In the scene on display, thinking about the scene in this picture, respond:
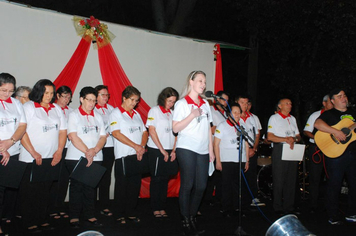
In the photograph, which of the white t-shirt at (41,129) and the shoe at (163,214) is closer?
the white t-shirt at (41,129)

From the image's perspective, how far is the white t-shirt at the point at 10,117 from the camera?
13.3 feet

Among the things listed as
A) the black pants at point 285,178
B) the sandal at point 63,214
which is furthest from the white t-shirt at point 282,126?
the sandal at point 63,214

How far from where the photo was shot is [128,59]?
670 cm

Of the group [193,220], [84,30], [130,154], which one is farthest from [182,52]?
[193,220]

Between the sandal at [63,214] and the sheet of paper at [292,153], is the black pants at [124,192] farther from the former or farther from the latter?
the sheet of paper at [292,153]

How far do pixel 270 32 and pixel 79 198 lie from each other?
298 inches

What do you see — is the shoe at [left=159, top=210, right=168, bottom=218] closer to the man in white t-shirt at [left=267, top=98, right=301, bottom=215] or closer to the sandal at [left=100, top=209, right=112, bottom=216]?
the sandal at [left=100, top=209, right=112, bottom=216]

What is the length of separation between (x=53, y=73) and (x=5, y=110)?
1725 mm

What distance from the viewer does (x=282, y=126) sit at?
5730 mm

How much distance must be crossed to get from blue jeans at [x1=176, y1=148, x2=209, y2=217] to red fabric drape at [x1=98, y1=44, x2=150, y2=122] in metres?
2.65

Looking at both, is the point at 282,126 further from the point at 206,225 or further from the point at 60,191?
the point at 60,191

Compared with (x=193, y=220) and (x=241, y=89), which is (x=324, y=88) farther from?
(x=193, y=220)

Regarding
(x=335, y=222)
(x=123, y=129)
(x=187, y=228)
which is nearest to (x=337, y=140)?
(x=335, y=222)

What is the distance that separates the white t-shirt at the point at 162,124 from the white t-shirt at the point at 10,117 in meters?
1.87
